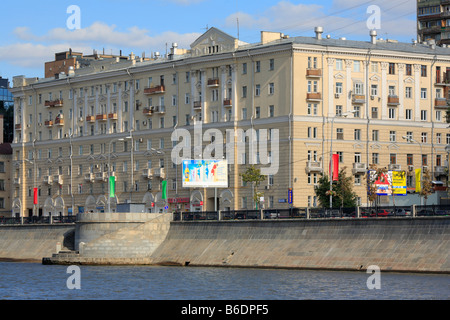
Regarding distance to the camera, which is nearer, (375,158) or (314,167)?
(314,167)

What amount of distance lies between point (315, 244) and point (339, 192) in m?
32.6

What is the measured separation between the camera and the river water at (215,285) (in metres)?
68.8

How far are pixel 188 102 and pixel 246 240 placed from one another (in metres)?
44.4

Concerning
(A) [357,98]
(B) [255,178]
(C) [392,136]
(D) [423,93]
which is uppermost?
(D) [423,93]

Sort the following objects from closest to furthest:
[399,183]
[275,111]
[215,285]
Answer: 1. [215,285]
2. [399,183]
3. [275,111]

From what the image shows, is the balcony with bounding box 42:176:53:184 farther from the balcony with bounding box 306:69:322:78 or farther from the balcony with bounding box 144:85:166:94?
the balcony with bounding box 306:69:322:78

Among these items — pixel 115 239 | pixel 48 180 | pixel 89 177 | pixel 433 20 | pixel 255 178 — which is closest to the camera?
pixel 115 239

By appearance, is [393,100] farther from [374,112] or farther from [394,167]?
[394,167]

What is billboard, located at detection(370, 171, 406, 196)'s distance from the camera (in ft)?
392

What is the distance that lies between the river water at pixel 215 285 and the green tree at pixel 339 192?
3145 centimetres

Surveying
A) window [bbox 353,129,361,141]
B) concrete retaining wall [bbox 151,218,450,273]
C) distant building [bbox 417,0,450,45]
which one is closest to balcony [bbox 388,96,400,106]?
window [bbox 353,129,361,141]

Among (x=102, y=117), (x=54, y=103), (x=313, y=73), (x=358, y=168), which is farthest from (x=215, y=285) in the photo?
(x=54, y=103)

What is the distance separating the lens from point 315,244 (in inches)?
3561
